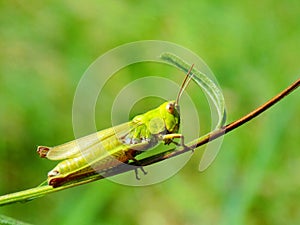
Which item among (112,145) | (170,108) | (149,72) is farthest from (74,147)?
(149,72)

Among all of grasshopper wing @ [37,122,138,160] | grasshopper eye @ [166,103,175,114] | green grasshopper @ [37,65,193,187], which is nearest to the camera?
green grasshopper @ [37,65,193,187]

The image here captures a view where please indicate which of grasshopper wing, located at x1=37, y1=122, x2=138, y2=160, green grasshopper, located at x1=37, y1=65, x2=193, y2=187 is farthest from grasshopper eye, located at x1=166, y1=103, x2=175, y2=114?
grasshopper wing, located at x1=37, y1=122, x2=138, y2=160

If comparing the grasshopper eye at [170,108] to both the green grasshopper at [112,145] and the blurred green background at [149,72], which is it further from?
the blurred green background at [149,72]

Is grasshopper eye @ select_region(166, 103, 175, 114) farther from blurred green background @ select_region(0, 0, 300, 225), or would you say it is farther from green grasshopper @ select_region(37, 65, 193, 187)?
blurred green background @ select_region(0, 0, 300, 225)

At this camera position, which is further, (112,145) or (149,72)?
(149,72)

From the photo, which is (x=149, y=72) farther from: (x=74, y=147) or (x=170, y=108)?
(x=74, y=147)

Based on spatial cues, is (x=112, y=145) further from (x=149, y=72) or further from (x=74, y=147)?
(x=149, y=72)

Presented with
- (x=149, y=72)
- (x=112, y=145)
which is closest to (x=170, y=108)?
(x=112, y=145)
